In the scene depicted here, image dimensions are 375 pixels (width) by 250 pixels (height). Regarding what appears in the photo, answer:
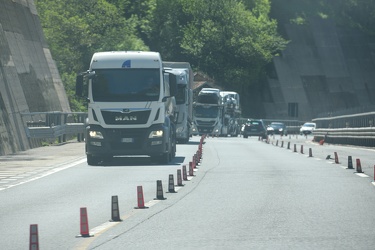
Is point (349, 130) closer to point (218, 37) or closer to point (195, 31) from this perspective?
point (218, 37)

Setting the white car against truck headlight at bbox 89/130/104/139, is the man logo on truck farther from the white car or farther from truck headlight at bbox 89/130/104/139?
the white car

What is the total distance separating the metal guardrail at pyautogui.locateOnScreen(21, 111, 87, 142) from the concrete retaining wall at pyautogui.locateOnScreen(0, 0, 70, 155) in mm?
415

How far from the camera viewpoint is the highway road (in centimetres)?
1218

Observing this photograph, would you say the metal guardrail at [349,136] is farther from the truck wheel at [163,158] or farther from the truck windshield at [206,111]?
the truck wheel at [163,158]

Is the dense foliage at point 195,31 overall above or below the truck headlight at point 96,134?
above

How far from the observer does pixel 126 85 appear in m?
30.5

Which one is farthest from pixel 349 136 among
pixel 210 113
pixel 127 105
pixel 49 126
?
pixel 210 113

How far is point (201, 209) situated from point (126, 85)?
14454mm

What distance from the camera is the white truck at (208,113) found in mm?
78312

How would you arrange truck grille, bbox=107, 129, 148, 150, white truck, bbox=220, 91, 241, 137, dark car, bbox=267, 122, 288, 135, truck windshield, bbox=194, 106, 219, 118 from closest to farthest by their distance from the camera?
truck grille, bbox=107, 129, 148, 150, truck windshield, bbox=194, 106, 219, 118, white truck, bbox=220, 91, 241, 137, dark car, bbox=267, 122, 288, 135

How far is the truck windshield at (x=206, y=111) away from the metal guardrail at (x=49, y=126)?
27478mm

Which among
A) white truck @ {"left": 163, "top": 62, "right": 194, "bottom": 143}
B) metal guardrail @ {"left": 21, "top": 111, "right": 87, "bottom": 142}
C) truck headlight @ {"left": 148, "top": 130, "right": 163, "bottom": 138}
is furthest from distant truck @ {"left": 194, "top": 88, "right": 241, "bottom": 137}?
truck headlight @ {"left": 148, "top": 130, "right": 163, "bottom": 138}

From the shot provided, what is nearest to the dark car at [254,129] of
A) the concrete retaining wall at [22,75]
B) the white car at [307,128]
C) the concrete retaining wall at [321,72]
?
the white car at [307,128]

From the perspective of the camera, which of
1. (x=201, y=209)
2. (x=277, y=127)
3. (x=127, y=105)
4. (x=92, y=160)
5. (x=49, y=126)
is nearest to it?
(x=201, y=209)
